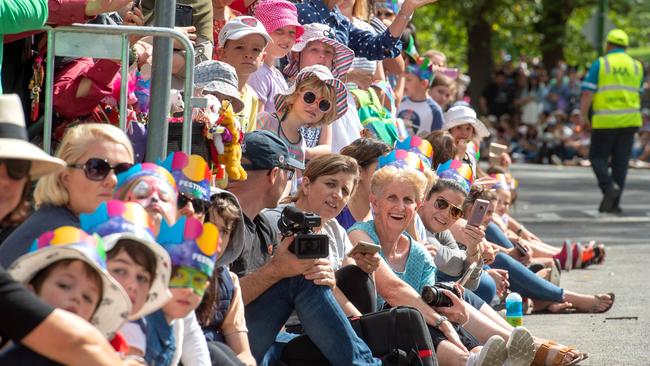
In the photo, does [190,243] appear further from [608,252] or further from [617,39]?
[617,39]

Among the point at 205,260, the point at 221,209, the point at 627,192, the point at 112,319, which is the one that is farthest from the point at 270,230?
the point at 627,192

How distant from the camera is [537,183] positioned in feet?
77.7

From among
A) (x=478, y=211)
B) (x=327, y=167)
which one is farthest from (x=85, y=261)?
(x=478, y=211)

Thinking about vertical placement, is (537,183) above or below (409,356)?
below

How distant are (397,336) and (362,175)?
69.6 inches

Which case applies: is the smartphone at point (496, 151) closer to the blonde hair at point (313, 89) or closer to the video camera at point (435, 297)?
the blonde hair at point (313, 89)

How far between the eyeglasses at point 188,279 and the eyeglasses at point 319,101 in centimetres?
380

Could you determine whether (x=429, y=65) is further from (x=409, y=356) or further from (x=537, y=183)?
(x=537, y=183)

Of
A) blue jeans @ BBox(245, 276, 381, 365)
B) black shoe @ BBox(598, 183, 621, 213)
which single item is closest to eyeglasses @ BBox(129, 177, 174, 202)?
blue jeans @ BBox(245, 276, 381, 365)

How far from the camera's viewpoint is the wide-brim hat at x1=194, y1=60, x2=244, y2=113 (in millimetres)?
7551

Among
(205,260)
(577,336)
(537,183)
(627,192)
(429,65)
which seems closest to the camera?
(205,260)

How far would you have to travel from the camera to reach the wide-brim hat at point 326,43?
9617mm

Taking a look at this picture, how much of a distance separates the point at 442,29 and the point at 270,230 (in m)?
36.1

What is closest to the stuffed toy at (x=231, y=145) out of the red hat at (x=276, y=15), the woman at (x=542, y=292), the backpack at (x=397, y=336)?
the backpack at (x=397, y=336)
